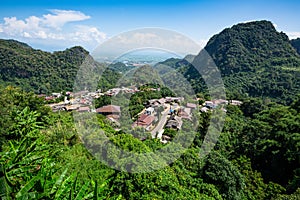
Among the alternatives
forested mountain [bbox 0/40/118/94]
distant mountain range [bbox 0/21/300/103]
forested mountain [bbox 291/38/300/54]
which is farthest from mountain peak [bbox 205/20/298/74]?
forested mountain [bbox 0/40/118/94]

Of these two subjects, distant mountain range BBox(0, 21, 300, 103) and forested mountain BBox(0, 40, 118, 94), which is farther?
forested mountain BBox(0, 40, 118, 94)

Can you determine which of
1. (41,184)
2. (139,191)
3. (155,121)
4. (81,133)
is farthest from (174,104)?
(41,184)

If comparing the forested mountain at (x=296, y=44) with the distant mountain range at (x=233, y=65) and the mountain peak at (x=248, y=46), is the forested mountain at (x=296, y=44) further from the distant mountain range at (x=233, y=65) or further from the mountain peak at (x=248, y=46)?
the mountain peak at (x=248, y=46)

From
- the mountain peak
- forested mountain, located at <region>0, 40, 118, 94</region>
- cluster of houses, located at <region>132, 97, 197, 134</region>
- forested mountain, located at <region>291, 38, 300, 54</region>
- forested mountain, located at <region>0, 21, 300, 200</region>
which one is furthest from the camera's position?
forested mountain, located at <region>291, 38, 300, 54</region>

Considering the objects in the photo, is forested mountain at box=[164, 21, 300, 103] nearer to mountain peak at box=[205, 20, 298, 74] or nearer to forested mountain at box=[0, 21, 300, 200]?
mountain peak at box=[205, 20, 298, 74]

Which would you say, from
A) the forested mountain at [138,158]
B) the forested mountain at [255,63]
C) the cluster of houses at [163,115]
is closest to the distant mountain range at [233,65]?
the forested mountain at [255,63]

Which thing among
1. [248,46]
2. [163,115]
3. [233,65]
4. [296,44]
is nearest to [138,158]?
[163,115]

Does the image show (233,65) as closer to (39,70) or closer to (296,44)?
(296,44)
